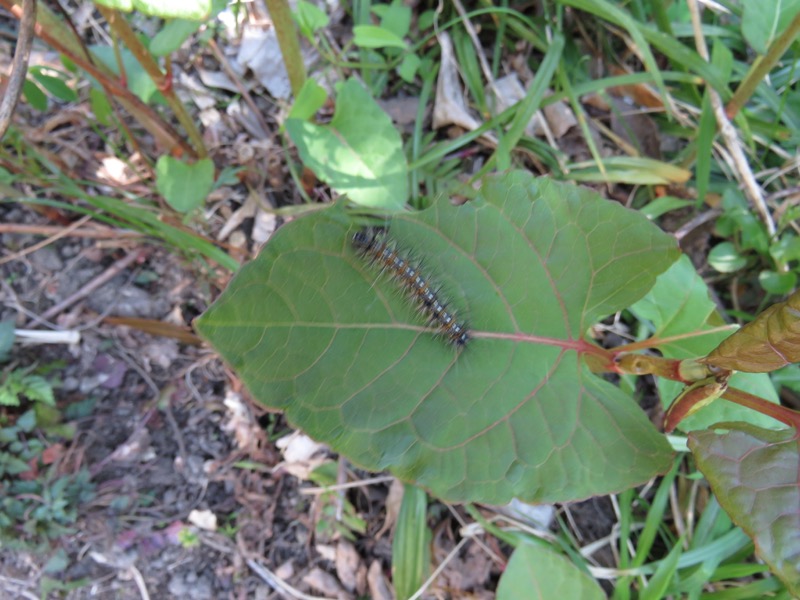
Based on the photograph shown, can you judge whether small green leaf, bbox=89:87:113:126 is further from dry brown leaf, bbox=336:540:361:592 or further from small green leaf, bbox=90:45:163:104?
dry brown leaf, bbox=336:540:361:592

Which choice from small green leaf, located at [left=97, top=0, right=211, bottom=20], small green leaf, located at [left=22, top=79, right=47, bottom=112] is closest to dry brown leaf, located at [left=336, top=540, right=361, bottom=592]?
small green leaf, located at [left=97, top=0, right=211, bottom=20]

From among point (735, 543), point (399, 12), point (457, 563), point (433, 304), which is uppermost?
point (399, 12)

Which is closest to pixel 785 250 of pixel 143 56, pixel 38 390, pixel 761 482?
pixel 761 482

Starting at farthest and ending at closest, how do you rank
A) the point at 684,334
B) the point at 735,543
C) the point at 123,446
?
the point at 123,446
the point at 735,543
the point at 684,334

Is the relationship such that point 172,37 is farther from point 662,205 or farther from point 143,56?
point 662,205

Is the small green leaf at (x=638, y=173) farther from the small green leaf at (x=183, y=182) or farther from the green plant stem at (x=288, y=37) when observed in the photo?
the small green leaf at (x=183, y=182)

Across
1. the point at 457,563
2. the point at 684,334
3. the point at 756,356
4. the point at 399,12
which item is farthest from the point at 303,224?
the point at 457,563

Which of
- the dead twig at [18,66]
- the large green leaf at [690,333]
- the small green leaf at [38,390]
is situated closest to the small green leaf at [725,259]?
the large green leaf at [690,333]

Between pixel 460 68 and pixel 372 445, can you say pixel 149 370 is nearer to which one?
pixel 372 445
